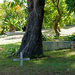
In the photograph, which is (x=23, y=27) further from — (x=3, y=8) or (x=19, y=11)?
(x=3, y=8)

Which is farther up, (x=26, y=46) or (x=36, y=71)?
(x=26, y=46)

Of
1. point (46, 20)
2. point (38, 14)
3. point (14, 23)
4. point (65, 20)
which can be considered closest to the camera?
point (38, 14)

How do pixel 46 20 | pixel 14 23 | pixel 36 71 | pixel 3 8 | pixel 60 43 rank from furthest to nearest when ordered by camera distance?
pixel 3 8 < pixel 14 23 < pixel 46 20 < pixel 60 43 < pixel 36 71

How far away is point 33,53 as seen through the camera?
9125 millimetres

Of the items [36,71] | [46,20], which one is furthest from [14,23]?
[36,71]

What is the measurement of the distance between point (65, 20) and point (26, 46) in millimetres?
14804

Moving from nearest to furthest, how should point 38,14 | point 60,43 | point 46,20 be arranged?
point 38,14 → point 60,43 → point 46,20

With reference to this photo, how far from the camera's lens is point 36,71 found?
579cm

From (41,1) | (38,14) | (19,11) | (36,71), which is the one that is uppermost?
(19,11)

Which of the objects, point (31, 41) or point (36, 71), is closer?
point (36, 71)

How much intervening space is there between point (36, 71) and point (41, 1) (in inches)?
201

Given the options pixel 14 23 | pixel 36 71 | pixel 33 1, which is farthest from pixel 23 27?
pixel 36 71

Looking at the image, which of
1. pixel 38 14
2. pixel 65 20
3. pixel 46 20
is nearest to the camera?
pixel 38 14

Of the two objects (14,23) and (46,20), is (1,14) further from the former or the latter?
(46,20)
